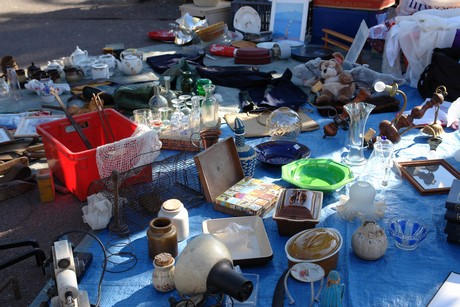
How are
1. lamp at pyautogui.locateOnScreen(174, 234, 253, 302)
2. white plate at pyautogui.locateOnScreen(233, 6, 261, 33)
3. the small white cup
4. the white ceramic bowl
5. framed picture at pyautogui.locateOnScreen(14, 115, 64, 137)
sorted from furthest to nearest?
white plate at pyautogui.locateOnScreen(233, 6, 261, 33), the small white cup, framed picture at pyautogui.locateOnScreen(14, 115, 64, 137), the white ceramic bowl, lamp at pyautogui.locateOnScreen(174, 234, 253, 302)

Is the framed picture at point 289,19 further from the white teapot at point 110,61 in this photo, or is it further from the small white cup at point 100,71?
the small white cup at point 100,71

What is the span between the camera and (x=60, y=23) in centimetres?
815

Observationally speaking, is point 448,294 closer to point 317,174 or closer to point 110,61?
point 317,174

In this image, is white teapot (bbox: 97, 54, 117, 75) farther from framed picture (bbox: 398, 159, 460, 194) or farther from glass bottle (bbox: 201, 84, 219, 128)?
framed picture (bbox: 398, 159, 460, 194)

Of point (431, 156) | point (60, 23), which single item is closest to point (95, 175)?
point (431, 156)

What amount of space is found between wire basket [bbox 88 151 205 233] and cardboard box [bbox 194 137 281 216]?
126 mm

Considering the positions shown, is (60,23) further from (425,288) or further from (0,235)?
(425,288)

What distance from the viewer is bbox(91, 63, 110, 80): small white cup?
5004 millimetres

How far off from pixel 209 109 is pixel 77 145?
90 centimetres

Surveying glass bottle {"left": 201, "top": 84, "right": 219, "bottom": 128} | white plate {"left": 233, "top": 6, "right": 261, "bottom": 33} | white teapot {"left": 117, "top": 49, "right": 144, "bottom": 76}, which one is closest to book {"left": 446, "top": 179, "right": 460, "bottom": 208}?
glass bottle {"left": 201, "top": 84, "right": 219, "bottom": 128}

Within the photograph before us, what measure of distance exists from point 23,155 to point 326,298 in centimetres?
254

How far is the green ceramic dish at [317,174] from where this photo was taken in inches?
105

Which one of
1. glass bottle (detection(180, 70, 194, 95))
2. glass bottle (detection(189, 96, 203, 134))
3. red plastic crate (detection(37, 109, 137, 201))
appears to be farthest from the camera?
glass bottle (detection(180, 70, 194, 95))

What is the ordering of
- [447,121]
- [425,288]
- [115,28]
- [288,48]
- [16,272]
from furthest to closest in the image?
[115,28] < [288,48] < [447,121] < [16,272] < [425,288]
